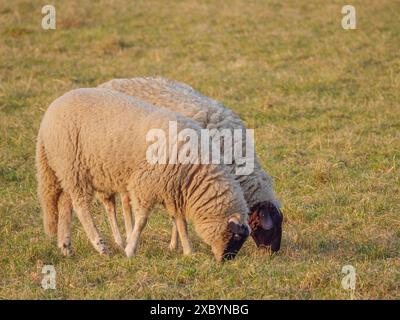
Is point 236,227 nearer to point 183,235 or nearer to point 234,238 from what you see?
point 234,238

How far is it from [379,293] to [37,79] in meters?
8.47

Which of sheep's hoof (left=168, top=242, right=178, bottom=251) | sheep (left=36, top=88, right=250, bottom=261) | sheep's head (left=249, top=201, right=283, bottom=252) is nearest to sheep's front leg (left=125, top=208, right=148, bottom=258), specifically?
sheep (left=36, top=88, right=250, bottom=261)

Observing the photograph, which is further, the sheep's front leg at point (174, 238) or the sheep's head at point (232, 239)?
the sheep's front leg at point (174, 238)

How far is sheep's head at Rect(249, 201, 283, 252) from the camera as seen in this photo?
699cm

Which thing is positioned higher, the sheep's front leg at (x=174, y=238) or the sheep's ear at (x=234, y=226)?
the sheep's ear at (x=234, y=226)

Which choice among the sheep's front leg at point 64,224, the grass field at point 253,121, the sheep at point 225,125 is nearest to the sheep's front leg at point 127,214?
the sheep at point 225,125

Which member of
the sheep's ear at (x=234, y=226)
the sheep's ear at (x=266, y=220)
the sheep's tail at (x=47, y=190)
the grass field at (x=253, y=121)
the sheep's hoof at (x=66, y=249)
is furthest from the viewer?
the sheep's tail at (x=47, y=190)

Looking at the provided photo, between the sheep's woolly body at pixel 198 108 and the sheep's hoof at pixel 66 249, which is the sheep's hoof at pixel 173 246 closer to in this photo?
the sheep's woolly body at pixel 198 108

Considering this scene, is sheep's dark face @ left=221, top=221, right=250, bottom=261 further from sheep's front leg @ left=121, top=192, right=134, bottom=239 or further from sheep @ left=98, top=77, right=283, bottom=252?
sheep's front leg @ left=121, top=192, right=134, bottom=239

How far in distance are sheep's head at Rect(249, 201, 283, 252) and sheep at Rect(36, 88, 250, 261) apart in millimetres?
387

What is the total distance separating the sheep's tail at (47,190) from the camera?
7168 mm

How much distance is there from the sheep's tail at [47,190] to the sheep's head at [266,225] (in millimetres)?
1803

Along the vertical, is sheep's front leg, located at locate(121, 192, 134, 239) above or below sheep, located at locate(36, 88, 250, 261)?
below

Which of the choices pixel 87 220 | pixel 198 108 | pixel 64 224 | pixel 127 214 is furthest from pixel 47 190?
pixel 198 108
